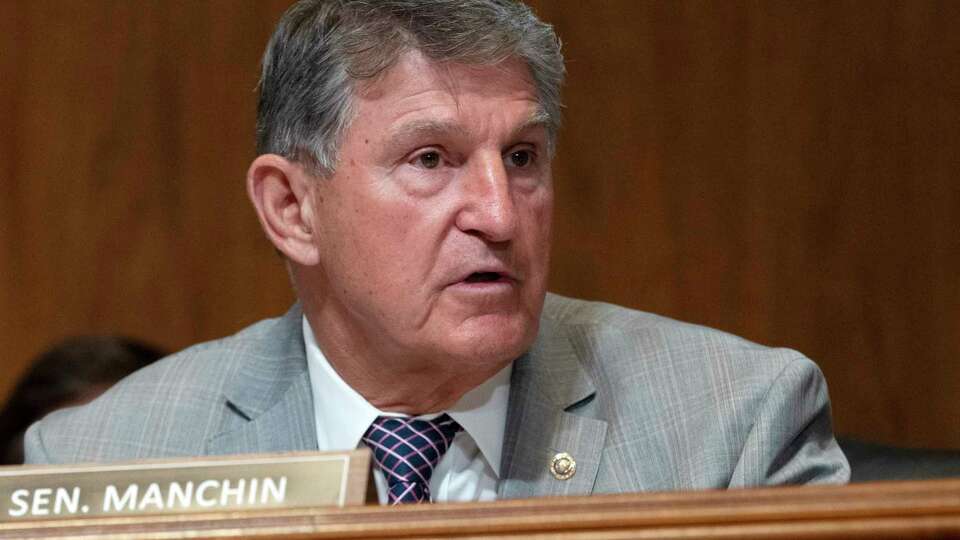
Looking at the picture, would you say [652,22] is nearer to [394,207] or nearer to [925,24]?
[925,24]

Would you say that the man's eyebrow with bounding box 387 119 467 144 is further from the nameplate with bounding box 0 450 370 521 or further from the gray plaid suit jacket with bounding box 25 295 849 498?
the nameplate with bounding box 0 450 370 521

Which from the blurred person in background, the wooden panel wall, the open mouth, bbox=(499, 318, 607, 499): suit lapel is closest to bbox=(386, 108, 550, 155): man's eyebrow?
the open mouth

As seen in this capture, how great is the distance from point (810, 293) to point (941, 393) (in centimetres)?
39

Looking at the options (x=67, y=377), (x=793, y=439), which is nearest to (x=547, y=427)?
(x=793, y=439)

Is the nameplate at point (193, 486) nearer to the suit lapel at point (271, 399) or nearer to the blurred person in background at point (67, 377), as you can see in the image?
the suit lapel at point (271, 399)

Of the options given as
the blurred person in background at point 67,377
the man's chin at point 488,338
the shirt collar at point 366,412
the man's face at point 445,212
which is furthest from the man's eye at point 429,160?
the blurred person in background at point 67,377

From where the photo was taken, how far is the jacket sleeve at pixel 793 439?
6.29ft

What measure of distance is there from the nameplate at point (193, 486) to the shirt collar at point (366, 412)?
597mm

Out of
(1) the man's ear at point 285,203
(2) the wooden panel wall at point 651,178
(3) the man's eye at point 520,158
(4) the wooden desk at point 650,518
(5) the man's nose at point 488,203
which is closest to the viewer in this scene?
(4) the wooden desk at point 650,518

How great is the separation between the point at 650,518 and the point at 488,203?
784 millimetres

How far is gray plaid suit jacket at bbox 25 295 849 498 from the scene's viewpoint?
1965 mm

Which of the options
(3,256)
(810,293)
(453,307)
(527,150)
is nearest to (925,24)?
(810,293)

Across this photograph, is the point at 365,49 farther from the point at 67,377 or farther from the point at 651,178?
the point at 651,178

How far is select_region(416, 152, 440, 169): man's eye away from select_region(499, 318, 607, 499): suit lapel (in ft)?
1.30
